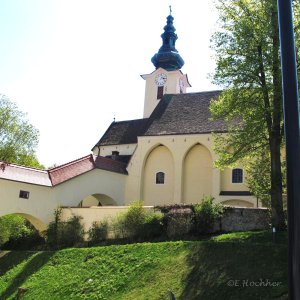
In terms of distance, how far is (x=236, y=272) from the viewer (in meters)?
14.5

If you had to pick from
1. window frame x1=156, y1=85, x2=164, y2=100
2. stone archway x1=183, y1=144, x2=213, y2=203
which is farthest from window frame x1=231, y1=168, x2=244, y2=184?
window frame x1=156, y1=85, x2=164, y2=100

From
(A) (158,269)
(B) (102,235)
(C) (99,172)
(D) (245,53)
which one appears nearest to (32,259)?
(B) (102,235)

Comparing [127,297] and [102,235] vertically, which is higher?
[102,235]

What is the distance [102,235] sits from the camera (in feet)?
87.2

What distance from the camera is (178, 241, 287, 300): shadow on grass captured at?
12930 mm

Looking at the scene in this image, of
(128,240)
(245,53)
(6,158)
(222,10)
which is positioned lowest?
(128,240)

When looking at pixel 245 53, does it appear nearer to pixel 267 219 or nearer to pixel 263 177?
pixel 263 177

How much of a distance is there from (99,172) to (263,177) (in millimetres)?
16011

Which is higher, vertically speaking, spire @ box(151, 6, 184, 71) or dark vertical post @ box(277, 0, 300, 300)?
spire @ box(151, 6, 184, 71)

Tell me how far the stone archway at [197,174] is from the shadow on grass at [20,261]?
621 inches

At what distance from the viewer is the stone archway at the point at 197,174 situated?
36.8 meters

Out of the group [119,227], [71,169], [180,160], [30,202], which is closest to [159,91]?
[180,160]

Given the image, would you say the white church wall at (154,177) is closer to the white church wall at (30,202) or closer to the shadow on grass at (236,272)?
the white church wall at (30,202)

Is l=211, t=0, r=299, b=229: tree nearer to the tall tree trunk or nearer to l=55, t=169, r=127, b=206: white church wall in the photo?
the tall tree trunk
